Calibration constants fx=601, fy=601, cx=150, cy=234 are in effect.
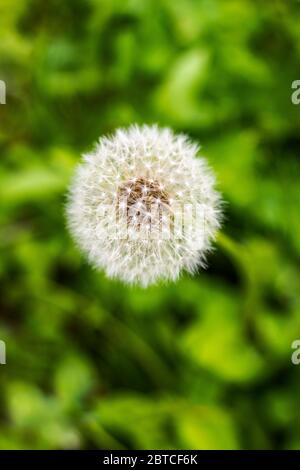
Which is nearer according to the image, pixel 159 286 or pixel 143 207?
pixel 143 207

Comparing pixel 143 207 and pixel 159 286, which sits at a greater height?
pixel 159 286

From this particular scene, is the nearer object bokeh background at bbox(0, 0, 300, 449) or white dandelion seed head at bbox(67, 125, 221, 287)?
white dandelion seed head at bbox(67, 125, 221, 287)

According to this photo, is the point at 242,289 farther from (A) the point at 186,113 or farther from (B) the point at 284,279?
(A) the point at 186,113

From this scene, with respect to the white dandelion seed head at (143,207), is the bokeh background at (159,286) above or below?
above

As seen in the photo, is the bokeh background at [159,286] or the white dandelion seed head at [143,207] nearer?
the white dandelion seed head at [143,207]
